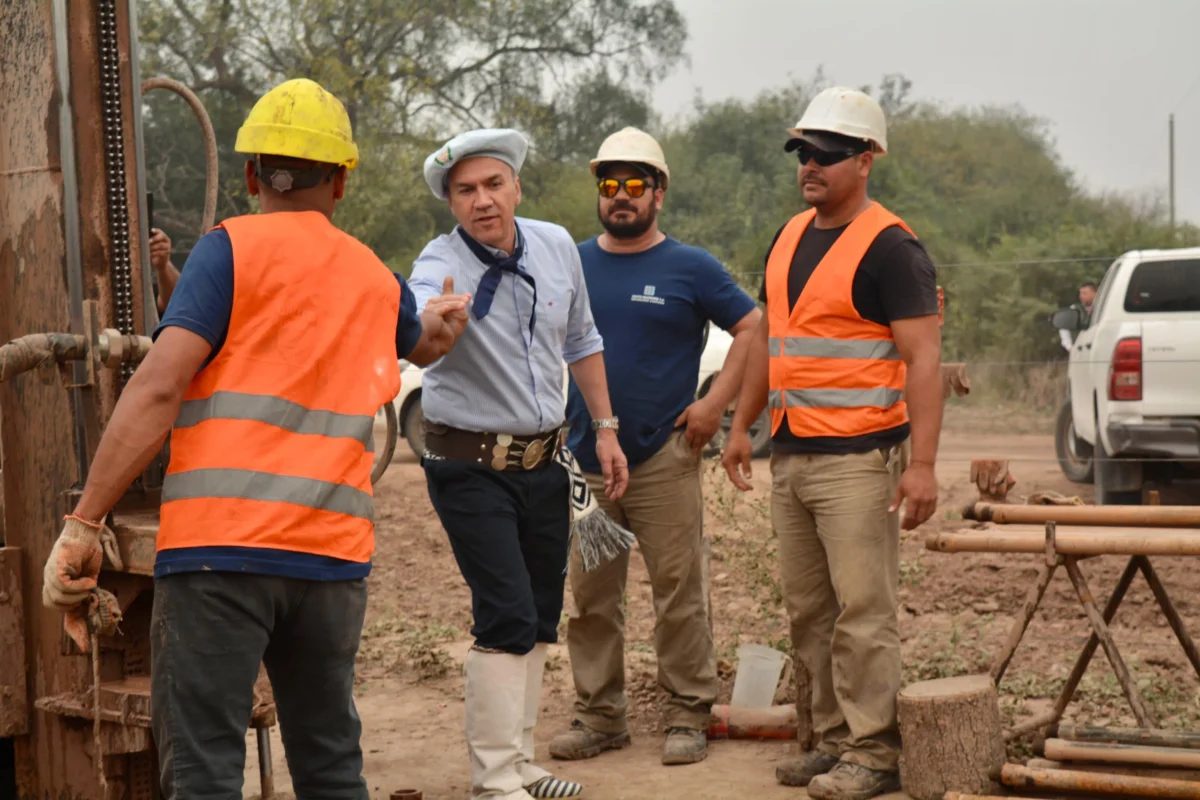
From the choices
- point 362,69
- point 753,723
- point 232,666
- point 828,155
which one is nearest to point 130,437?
point 232,666

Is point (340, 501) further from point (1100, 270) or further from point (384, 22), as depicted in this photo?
point (384, 22)

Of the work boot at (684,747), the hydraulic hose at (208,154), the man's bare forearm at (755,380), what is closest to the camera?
the hydraulic hose at (208,154)

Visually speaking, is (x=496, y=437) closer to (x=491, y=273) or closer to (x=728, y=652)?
(x=491, y=273)

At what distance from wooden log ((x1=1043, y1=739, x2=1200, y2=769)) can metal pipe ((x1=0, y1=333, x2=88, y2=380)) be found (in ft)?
11.3

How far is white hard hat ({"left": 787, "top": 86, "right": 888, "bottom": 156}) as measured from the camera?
5199 mm

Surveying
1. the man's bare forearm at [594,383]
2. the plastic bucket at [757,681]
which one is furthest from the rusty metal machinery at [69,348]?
the plastic bucket at [757,681]

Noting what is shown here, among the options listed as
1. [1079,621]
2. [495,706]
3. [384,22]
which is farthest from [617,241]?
[384,22]

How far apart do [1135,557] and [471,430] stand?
2.44m

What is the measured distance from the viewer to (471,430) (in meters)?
4.77

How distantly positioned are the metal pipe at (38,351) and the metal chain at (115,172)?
0.20m

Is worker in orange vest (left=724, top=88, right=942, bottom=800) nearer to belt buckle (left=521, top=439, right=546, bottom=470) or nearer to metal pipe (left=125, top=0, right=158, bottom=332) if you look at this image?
belt buckle (left=521, top=439, right=546, bottom=470)

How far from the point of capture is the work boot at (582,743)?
19.0 ft

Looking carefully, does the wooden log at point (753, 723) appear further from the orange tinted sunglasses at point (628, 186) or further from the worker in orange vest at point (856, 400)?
the orange tinted sunglasses at point (628, 186)

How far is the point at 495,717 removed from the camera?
4.78 meters
